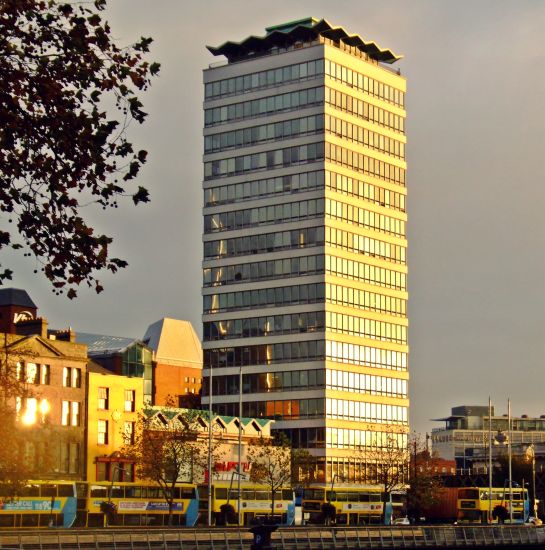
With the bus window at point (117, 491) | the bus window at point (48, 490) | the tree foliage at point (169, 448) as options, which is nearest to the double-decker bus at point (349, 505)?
the tree foliage at point (169, 448)

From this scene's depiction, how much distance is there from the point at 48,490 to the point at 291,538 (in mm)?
25824

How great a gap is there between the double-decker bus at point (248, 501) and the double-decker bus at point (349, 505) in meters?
7.21

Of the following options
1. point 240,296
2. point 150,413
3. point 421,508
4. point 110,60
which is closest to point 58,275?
point 110,60

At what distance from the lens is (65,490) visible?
103m

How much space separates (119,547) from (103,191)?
51.7 meters

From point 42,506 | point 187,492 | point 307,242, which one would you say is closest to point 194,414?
point 187,492

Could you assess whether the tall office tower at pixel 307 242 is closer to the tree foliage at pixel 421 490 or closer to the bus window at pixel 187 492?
the tree foliage at pixel 421 490

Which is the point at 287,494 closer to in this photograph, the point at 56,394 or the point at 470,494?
the point at 470,494

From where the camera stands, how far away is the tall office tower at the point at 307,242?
168500 millimetres

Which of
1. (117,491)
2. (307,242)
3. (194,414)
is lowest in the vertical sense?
(117,491)

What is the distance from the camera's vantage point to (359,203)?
6885 inches

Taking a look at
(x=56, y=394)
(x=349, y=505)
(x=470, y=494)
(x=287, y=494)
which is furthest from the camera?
(x=470, y=494)

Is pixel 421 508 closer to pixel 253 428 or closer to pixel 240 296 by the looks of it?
pixel 253 428

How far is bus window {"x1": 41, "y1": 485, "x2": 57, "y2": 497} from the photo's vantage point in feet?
330
